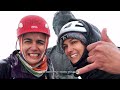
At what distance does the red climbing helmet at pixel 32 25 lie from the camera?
3.96 m

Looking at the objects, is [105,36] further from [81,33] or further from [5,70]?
[5,70]

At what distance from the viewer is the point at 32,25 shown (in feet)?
13.0

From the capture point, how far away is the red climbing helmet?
3.96m

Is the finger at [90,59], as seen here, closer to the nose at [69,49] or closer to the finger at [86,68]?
the finger at [86,68]

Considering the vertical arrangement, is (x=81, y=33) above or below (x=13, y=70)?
above

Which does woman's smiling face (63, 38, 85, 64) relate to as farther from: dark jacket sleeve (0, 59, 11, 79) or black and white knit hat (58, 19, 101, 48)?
dark jacket sleeve (0, 59, 11, 79)

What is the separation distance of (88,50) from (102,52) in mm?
160

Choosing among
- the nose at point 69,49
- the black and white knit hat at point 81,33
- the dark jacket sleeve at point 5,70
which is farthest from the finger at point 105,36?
the dark jacket sleeve at point 5,70

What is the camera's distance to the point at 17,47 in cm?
402

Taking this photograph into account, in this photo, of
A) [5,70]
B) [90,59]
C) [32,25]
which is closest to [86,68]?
[90,59]

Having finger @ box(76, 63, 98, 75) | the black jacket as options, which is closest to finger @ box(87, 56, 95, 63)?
finger @ box(76, 63, 98, 75)
